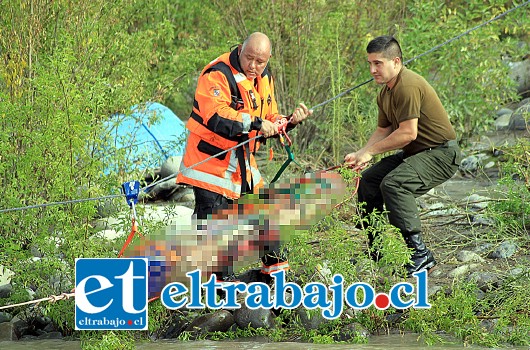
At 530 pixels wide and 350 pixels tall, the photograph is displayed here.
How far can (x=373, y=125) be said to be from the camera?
10289mm

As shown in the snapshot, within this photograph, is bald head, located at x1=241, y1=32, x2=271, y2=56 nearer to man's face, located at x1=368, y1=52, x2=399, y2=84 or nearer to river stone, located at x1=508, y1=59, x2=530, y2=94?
man's face, located at x1=368, y1=52, x2=399, y2=84

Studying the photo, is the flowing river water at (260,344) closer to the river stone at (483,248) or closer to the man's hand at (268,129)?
the man's hand at (268,129)

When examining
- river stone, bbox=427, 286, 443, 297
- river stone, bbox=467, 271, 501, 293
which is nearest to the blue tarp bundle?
river stone, bbox=427, 286, 443, 297

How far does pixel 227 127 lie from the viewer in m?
6.37

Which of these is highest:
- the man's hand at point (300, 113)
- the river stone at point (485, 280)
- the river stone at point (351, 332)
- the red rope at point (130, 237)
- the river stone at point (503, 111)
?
the river stone at point (503, 111)

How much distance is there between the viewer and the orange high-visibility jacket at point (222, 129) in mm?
6430

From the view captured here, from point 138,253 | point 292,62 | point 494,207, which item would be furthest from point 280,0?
point 138,253

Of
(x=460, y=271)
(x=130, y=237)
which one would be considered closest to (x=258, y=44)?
(x=130, y=237)

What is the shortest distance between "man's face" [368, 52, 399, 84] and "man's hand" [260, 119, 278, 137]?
0.86 m

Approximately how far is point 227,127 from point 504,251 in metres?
2.31

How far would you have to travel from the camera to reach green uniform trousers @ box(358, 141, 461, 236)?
674 centimetres

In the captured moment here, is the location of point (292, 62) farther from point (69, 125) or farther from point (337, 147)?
point (69, 125)

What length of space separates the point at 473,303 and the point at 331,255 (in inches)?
35.2

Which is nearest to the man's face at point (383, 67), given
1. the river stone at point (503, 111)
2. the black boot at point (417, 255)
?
the black boot at point (417, 255)
